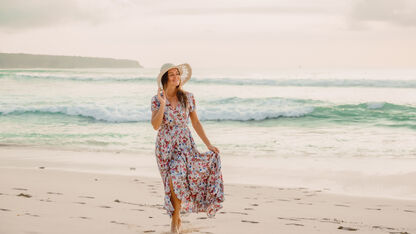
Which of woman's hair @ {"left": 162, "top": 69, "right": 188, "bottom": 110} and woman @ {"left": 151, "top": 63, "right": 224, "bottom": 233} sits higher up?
woman's hair @ {"left": 162, "top": 69, "right": 188, "bottom": 110}

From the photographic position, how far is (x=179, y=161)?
4324 mm

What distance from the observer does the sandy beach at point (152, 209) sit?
463cm

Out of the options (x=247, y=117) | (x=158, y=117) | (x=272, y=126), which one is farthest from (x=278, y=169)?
(x=247, y=117)

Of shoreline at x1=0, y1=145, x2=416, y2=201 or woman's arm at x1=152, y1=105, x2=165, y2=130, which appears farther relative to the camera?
shoreline at x1=0, y1=145, x2=416, y2=201

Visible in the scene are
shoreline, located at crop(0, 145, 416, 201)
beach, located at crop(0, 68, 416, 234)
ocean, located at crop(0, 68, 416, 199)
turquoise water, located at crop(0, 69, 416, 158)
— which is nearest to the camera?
beach, located at crop(0, 68, 416, 234)

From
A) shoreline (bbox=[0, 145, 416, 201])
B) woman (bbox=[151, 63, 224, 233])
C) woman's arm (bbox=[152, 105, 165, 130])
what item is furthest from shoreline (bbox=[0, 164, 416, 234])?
woman's arm (bbox=[152, 105, 165, 130])

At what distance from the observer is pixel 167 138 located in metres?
4.36

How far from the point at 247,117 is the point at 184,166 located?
16697 millimetres

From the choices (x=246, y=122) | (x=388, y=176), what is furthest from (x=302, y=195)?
(x=246, y=122)

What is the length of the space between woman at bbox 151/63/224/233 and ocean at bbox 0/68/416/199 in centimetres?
336

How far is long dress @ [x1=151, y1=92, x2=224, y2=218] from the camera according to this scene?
4.33m

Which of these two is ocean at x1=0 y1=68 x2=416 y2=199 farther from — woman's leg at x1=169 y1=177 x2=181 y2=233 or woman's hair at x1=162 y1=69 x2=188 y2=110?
woman's hair at x1=162 y1=69 x2=188 y2=110

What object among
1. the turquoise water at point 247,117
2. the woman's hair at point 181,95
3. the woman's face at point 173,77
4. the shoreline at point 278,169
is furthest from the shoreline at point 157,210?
the turquoise water at point 247,117

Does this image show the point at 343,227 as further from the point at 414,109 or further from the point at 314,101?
the point at 314,101
